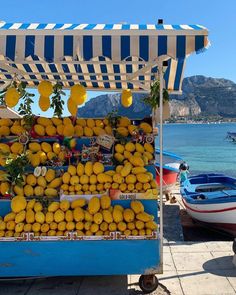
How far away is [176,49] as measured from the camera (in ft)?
14.9

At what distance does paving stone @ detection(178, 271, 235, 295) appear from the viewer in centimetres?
505

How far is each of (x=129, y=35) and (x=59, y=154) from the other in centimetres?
206

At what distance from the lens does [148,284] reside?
5059 millimetres

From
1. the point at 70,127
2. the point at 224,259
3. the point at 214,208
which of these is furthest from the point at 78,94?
the point at 214,208

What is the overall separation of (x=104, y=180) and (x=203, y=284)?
6.78ft

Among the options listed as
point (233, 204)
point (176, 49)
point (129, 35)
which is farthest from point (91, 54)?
point (233, 204)

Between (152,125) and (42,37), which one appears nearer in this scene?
(42,37)

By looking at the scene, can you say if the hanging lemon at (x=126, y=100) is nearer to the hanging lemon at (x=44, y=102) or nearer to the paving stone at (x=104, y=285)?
the hanging lemon at (x=44, y=102)

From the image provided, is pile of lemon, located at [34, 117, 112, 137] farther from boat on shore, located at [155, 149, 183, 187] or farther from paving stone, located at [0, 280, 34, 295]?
boat on shore, located at [155, 149, 183, 187]

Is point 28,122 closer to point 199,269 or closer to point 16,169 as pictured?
point 16,169

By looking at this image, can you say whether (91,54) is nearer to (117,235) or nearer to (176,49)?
(176,49)

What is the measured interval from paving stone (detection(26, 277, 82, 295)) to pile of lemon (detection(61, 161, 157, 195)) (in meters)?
1.34

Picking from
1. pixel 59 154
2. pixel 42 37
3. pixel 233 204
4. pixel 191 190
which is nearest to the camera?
pixel 42 37

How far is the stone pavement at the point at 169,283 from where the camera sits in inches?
201
